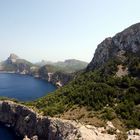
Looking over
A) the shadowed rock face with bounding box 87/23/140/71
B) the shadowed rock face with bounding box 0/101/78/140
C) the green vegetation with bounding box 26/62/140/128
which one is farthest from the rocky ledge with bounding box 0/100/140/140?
the shadowed rock face with bounding box 87/23/140/71

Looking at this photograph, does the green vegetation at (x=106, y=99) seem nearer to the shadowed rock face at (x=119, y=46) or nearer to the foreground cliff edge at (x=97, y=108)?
the foreground cliff edge at (x=97, y=108)

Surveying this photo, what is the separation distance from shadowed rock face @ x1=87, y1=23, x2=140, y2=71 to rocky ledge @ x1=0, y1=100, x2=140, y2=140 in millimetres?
54960

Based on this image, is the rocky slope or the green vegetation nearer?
the rocky slope

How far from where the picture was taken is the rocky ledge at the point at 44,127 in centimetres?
7975

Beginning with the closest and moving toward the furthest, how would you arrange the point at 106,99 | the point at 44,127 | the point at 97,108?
1. the point at 97,108
2. the point at 44,127
3. the point at 106,99

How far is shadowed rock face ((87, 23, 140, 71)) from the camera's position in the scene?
14312cm

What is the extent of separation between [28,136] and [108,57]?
7018 cm

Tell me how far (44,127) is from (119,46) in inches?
2823

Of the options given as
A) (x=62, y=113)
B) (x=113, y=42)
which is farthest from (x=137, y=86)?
(x=113, y=42)

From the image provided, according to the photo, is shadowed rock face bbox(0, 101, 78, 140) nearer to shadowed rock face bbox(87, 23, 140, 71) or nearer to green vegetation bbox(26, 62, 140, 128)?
green vegetation bbox(26, 62, 140, 128)

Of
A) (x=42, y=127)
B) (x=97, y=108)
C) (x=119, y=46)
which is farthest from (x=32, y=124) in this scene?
(x=119, y=46)

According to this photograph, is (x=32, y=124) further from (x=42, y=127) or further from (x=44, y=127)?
(x=44, y=127)

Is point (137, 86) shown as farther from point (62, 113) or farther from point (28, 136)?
point (28, 136)

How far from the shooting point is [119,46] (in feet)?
502
